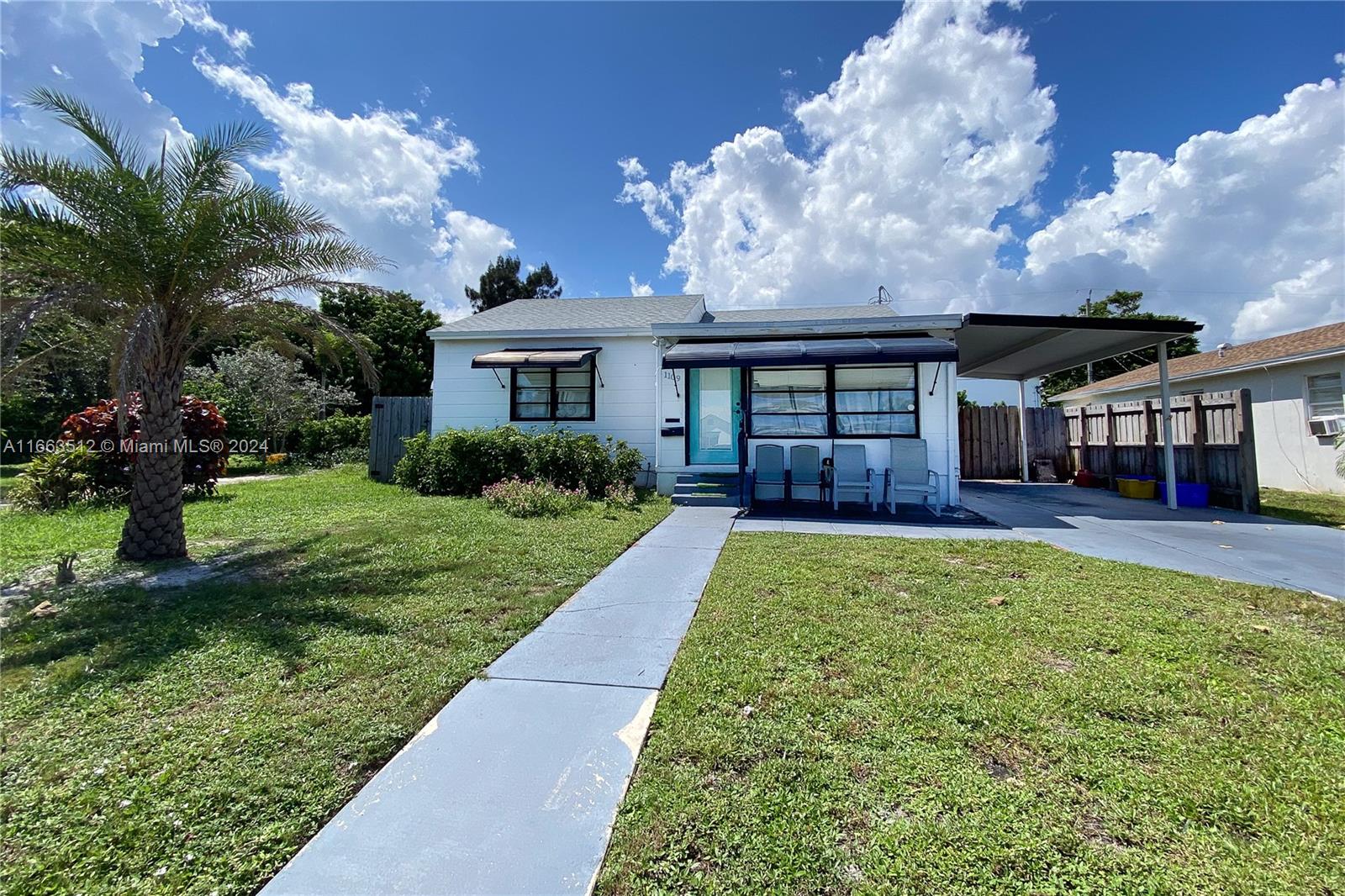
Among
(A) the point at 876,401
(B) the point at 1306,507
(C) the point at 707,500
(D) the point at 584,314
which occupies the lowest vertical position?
(B) the point at 1306,507

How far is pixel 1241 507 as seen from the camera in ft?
27.9

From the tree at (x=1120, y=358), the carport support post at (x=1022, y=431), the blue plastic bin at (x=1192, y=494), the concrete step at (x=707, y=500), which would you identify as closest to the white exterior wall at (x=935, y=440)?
the concrete step at (x=707, y=500)

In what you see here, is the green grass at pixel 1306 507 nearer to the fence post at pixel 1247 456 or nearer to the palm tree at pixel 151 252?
the fence post at pixel 1247 456

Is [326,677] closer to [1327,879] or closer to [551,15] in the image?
[1327,879]

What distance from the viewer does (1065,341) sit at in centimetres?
925

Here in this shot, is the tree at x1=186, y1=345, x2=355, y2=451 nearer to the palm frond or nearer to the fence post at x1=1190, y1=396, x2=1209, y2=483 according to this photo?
the palm frond

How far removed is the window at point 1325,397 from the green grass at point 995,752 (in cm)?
1081

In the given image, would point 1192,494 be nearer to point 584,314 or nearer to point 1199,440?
point 1199,440

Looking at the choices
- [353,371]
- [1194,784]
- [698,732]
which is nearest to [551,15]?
[698,732]

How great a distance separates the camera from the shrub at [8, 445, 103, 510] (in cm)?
739

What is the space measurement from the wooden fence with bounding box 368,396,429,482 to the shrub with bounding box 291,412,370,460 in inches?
157

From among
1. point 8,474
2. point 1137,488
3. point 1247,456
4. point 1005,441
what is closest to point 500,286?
point 8,474

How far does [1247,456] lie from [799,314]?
8.58 meters

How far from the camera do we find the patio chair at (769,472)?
905cm
